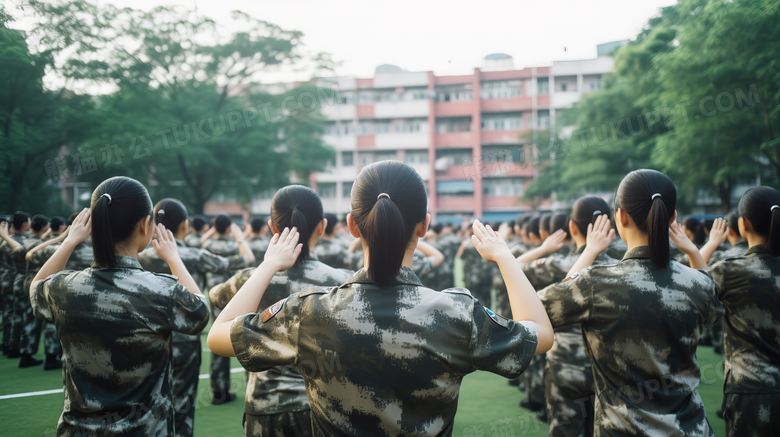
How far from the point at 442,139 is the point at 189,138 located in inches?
823

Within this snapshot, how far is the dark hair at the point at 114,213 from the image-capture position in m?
2.01

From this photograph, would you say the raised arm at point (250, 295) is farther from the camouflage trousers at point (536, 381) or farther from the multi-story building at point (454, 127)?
the multi-story building at point (454, 127)

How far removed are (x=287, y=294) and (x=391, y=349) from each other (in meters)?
1.19

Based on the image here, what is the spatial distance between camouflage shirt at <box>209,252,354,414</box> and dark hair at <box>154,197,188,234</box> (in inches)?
51.2

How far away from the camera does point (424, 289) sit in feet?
4.92

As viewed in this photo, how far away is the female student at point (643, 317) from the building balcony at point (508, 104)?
1402 inches

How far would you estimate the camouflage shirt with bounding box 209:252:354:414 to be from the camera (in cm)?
233

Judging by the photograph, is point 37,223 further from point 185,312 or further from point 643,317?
point 643,317

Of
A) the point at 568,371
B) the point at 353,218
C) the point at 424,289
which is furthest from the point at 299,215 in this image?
the point at 568,371

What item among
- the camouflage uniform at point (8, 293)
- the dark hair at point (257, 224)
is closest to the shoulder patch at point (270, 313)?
the dark hair at point (257, 224)

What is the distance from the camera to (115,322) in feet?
6.52

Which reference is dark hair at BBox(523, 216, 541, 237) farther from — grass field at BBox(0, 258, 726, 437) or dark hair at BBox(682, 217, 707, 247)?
dark hair at BBox(682, 217, 707, 247)

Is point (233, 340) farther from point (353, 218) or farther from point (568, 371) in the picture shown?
point (568, 371)

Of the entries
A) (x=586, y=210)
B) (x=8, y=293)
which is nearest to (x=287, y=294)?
(x=586, y=210)
